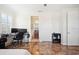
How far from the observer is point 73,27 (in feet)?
18.5

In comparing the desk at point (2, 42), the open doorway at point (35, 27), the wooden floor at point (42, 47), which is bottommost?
the wooden floor at point (42, 47)

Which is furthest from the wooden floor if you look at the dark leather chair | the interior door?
the interior door

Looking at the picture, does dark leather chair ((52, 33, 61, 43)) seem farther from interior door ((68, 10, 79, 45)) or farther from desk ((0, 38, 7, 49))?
desk ((0, 38, 7, 49))

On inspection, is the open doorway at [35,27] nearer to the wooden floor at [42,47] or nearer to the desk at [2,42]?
the wooden floor at [42,47]

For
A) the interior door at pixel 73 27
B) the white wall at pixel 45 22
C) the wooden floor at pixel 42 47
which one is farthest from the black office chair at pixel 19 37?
the interior door at pixel 73 27

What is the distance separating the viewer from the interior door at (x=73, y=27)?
5.31 metres

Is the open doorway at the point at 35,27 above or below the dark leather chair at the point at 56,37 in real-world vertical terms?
above

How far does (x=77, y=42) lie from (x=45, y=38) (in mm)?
1371

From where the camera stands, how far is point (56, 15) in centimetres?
466

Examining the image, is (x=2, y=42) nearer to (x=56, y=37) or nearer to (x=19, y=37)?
(x=19, y=37)

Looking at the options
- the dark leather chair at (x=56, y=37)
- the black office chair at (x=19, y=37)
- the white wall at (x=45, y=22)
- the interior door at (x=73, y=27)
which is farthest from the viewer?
the interior door at (x=73, y=27)

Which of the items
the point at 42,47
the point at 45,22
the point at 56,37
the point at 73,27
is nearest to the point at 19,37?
the point at 42,47
